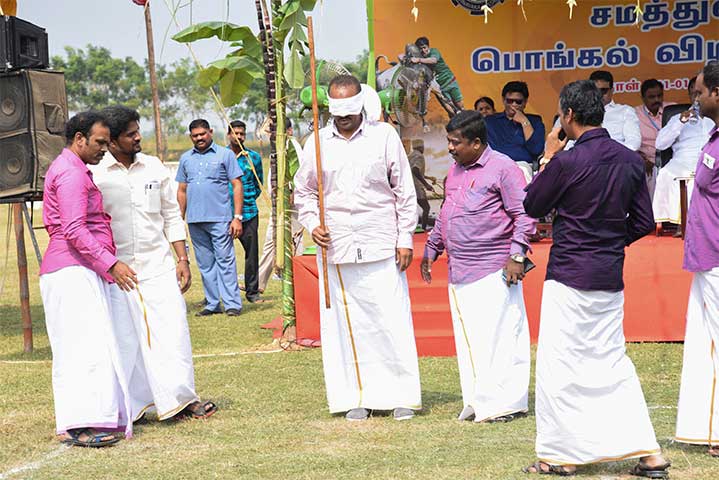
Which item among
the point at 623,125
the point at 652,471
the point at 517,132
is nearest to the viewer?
the point at 652,471

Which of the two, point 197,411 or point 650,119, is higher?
point 650,119

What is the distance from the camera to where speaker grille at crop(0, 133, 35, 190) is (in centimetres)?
1002

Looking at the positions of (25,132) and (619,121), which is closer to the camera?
(25,132)

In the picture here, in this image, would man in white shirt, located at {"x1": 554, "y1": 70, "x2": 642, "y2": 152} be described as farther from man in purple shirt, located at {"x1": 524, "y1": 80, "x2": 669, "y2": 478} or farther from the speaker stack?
man in purple shirt, located at {"x1": 524, "y1": 80, "x2": 669, "y2": 478}

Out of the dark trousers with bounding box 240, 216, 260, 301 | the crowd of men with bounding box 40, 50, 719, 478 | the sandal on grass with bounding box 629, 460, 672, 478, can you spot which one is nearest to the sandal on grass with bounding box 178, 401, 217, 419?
the crowd of men with bounding box 40, 50, 719, 478

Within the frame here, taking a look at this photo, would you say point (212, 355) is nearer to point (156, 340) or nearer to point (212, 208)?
point (212, 208)

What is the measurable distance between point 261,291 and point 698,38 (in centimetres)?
603

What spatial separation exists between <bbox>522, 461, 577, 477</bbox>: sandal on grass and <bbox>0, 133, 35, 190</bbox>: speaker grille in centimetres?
609

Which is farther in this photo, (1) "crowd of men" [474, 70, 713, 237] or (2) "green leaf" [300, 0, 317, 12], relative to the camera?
(1) "crowd of men" [474, 70, 713, 237]

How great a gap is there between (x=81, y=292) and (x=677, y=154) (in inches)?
237

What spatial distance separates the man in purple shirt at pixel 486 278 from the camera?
22.2ft

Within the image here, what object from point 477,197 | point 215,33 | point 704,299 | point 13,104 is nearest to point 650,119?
point 215,33

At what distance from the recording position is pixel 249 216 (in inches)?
517

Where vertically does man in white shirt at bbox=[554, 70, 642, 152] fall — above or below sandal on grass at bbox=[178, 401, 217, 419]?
above
